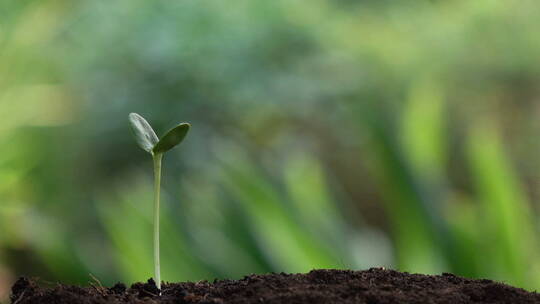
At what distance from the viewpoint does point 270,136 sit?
493 centimetres

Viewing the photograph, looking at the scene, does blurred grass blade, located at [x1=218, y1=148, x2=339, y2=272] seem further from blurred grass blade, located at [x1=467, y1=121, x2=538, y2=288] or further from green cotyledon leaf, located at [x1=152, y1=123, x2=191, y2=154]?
green cotyledon leaf, located at [x1=152, y1=123, x2=191, y2=154]

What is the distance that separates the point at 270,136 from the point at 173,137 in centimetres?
428

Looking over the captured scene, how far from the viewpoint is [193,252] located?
2.16 metres

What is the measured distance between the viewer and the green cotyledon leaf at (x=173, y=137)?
634 mm

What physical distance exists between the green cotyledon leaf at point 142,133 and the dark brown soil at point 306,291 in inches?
4.4

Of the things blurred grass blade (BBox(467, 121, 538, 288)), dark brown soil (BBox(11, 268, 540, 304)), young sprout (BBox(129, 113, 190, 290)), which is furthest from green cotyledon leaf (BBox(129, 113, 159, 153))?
blurred grass blade (BBox(467, 121, 538, 288))

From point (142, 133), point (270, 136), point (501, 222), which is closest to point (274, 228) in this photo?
point (501, 222)

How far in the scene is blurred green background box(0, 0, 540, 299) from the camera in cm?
211

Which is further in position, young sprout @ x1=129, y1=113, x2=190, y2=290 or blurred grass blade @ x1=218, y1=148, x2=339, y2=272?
blurred grass blade @ x1=218, y1=148, x2=339, y2=272

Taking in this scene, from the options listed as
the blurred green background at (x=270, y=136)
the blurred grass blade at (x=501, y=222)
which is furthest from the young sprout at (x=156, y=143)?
the blurred grass blade at (x=501, y=222)

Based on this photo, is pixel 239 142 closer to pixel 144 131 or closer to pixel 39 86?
pixel 39 86

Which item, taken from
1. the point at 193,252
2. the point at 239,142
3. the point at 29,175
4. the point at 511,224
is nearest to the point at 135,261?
the point at 193,252

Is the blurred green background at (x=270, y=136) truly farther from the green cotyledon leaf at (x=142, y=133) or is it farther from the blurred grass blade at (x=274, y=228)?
the green cotyledon leaf at (x=142, y=133)

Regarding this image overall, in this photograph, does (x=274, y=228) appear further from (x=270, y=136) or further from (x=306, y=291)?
(x=270, y=136)
